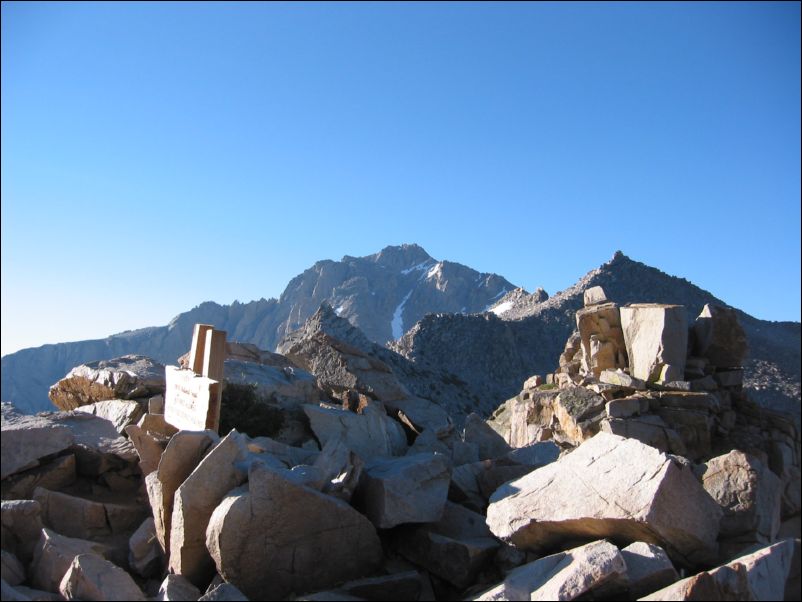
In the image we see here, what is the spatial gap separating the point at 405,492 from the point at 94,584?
3.29m

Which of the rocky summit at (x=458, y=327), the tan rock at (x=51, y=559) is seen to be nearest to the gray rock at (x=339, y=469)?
the tan rock at (x=51, y=559)

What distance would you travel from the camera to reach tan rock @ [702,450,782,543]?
283 inches

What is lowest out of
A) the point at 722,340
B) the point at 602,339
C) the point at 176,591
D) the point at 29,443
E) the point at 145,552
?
the point at 145,552

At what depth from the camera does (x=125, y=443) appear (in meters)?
9.91

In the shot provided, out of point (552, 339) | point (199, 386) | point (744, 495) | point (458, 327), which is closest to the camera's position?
point (744, 495)

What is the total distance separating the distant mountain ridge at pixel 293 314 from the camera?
137 metres

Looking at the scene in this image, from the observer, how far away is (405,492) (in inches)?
303

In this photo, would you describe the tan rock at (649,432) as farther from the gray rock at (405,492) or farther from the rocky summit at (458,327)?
the gray rock at (405,492)

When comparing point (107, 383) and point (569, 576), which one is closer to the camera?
point (569, 576)

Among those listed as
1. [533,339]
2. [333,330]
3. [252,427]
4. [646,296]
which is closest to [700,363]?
[252,427]

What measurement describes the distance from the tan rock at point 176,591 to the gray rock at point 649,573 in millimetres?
3849

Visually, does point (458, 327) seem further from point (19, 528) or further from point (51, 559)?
point (51, 559)

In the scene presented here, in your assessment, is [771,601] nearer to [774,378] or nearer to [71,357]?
[774,378]

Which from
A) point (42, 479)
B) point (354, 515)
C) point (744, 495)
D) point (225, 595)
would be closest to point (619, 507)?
point (744, 495)
